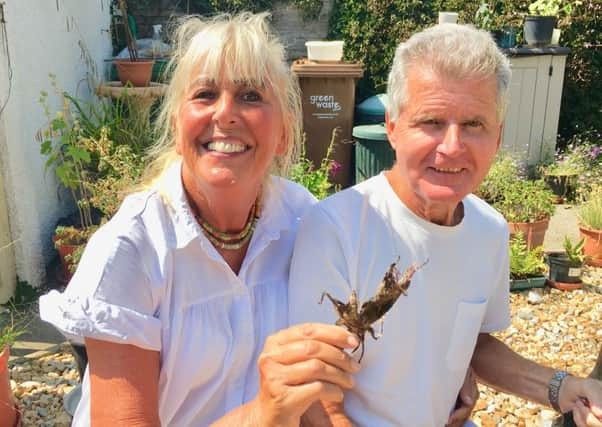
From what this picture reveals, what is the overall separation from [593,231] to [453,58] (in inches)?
188

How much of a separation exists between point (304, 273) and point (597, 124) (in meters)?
9.00

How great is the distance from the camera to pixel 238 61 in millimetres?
1648

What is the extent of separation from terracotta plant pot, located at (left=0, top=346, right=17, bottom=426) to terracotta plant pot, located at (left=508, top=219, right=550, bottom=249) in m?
4.29

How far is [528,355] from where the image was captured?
4.13 m

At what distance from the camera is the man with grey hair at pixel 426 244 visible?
1.65 metres

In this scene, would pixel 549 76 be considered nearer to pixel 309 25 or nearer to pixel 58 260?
pixel 309 25

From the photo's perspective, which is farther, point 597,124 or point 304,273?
point 597,124

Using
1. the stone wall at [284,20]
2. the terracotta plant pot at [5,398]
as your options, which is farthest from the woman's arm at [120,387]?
the stone wall at [284,20]

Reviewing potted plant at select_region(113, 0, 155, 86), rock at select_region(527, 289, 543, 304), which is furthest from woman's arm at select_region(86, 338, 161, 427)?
potted plant at select_region(113, 0, 155, 86)

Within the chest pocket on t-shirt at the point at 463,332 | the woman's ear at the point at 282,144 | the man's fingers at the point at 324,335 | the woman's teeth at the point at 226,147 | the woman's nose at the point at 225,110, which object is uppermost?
the woman's nose at the point at 225,110

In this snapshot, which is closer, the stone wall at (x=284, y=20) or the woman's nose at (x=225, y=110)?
the woman's nose at (x=225, y=110)

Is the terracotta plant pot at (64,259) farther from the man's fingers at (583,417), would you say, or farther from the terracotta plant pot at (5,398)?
the man's fingers at (583,417)

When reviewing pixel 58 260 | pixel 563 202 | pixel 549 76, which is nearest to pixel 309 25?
pixel 549 76

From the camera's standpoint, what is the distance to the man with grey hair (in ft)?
5.41
